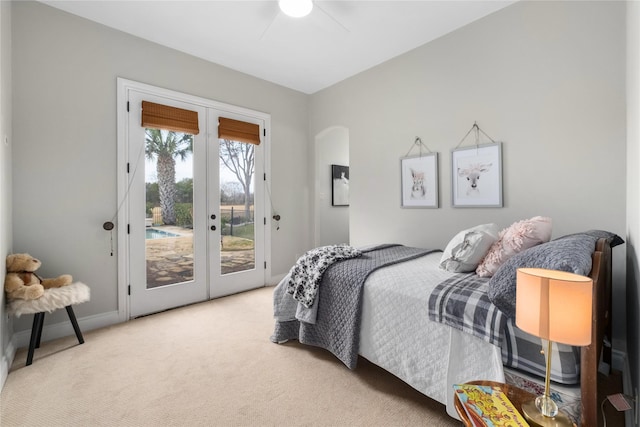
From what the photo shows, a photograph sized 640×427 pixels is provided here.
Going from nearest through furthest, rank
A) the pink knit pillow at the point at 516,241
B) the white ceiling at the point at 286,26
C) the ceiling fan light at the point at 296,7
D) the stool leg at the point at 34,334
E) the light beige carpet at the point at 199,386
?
1. the light beige carpet at the point at 199,386
2. the pink knit pillow at the point at 516,241
3. the stool leg at the point at 34,334
4. the ceiling fan light at the point at 296,7
5. the white ceiling at the point at 286,26

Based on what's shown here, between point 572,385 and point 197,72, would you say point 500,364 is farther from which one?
point 197,72

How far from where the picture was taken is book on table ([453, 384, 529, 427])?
0.96 meters

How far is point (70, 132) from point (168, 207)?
3.43ft

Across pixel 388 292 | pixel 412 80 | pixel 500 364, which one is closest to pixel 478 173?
pixel 412 80

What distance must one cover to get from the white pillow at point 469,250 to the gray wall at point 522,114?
2.76 feet

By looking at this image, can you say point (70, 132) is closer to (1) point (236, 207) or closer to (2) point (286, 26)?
(1) point (236, 207)

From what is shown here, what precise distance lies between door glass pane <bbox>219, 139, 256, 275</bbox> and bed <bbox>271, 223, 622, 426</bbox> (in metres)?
1.51

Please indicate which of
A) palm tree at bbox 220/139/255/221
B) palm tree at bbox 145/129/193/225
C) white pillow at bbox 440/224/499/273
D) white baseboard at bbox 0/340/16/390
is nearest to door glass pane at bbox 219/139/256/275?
palm tree at bbox 220/139/255/221

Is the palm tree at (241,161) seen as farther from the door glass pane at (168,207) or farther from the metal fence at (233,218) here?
the door glass pane at (168,207)

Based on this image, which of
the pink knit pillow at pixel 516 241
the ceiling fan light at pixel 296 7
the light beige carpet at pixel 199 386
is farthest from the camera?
the ceiling fan light at pixel 296 7

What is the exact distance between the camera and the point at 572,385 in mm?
1144

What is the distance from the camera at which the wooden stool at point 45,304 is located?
2.04 m

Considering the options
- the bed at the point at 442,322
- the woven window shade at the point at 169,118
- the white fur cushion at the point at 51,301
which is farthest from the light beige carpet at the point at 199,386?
the woven window shade at the point at 169,118

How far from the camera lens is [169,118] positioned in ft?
10.3
